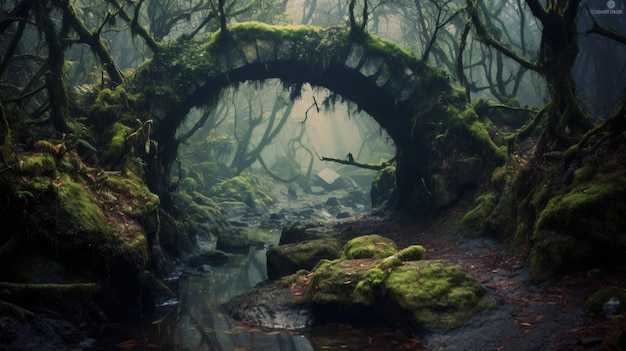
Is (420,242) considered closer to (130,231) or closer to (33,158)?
(130,231)

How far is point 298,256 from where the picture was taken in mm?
9070

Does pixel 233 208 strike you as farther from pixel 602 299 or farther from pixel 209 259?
pixel 602 299

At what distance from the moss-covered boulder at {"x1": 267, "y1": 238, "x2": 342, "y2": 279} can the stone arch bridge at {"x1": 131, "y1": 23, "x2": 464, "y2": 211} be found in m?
4.93

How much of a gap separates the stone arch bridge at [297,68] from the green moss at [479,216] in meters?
2.92

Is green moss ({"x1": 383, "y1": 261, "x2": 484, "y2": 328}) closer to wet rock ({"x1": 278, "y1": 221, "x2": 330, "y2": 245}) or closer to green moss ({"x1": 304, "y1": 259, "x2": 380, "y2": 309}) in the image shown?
green moss ({"x1": 304, "y1": 259, "x2": 380, "y2": 309})

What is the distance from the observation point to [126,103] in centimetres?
1112

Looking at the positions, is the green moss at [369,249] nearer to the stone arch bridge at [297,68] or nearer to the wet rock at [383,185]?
the stone arch bridge at [297,68]

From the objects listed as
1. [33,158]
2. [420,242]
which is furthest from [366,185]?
[33,158]

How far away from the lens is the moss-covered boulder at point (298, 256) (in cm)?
901

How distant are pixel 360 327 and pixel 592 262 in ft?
10.7

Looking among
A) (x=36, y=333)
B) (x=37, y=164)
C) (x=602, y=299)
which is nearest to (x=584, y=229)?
(x=602, y=299)

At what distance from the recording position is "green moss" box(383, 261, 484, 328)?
17.9ft

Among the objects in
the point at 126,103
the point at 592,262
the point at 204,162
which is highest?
the point at 204,162

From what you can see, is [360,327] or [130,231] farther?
[130,231]
